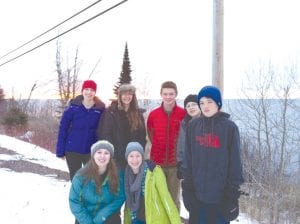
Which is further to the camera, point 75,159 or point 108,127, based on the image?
point 75,159

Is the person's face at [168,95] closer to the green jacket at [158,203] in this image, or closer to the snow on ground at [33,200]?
the green jacket at [158,203]

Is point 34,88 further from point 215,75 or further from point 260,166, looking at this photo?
point 215,75

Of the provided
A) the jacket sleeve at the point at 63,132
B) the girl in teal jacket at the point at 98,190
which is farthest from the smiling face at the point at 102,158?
the jacket sleeve at the point at 63,132

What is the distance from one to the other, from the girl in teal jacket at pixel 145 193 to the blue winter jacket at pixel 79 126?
2.52ft

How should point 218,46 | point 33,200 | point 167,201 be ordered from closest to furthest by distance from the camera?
1. point 167,201
2. point 218,46
3. point 33,200

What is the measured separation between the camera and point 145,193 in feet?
14.1

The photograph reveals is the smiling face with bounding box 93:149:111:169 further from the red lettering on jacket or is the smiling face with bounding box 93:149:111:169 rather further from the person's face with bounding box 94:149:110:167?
the red lettering on jacket

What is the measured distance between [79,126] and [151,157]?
3.13ft

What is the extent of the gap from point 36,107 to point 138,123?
38.7m

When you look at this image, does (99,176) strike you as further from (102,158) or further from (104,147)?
(104,147)

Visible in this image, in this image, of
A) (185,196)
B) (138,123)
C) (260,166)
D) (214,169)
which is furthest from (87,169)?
(260,166)

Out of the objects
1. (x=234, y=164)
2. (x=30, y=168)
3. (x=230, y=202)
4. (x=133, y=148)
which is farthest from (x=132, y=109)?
(x=30, y=168)

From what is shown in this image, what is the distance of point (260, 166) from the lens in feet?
41.8

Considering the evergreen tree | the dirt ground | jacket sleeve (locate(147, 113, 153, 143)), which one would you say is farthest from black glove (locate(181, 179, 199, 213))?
the evergreen tree
